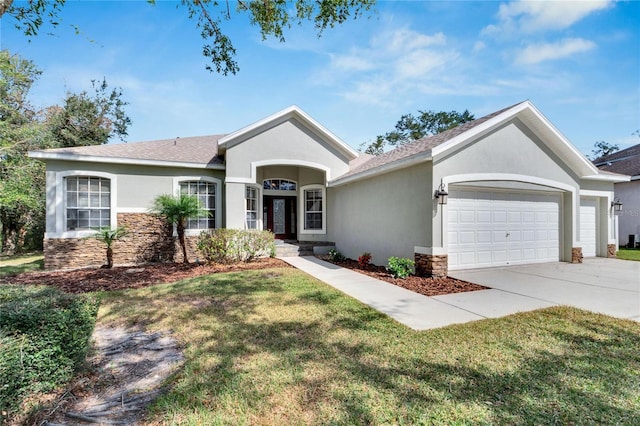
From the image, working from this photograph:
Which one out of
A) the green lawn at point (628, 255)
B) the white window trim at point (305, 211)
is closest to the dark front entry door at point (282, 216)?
the white window trim at point (305, 211)

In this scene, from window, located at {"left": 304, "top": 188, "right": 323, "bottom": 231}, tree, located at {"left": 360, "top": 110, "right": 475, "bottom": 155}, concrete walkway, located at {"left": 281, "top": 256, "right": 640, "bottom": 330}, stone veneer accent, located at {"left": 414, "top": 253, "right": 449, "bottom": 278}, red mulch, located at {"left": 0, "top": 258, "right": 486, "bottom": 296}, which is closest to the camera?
concrete walkway, located at {"left": 281, "top": 256, "right": 640, "bottom": 330}

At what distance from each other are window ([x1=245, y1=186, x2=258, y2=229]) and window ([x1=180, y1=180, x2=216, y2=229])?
1388 millimetres

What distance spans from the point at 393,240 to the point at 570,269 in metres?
5.39

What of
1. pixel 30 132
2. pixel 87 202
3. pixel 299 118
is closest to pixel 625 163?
pixel 299 118

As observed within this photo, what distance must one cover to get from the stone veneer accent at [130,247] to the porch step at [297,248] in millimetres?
3347

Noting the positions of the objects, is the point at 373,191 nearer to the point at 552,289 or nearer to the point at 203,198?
the point at 552,289

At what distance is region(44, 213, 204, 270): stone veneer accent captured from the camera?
9930mm

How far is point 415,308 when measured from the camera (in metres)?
5.31

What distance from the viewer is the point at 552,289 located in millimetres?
6430

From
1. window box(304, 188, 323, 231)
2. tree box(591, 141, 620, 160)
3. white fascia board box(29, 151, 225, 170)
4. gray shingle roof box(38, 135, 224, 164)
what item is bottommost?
window box(304, 188, 323, 231)

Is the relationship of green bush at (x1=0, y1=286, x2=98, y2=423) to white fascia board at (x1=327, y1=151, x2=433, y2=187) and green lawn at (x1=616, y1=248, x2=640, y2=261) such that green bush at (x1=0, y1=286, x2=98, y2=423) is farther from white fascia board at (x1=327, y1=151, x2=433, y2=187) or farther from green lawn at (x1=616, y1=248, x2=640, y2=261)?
green lawn at (x1=616, y1=248, x2=640, y2=261)

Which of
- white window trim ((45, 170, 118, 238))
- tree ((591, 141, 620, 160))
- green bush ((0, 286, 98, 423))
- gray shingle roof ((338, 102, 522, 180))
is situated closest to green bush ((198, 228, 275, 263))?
white window trim ((45, 170, 118, 238))

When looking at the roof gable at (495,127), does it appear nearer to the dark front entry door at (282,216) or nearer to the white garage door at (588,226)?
the white garage door at (588,226)

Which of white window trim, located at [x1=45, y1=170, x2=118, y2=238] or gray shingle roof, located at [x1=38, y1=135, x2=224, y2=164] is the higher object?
gray shingle roof, located at [x1=38, y1=135, x2=224, y2=164]
